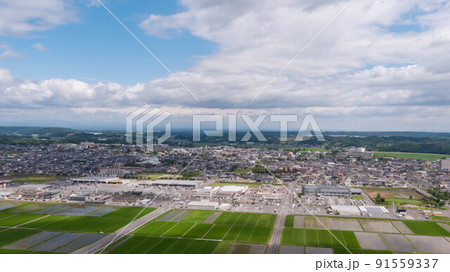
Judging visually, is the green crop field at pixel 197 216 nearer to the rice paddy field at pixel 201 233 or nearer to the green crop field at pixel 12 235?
the rice paddy field at pixel 201 233

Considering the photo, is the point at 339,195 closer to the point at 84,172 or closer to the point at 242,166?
the point at 242,166

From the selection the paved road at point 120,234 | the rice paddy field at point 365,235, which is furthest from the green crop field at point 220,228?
the rice paddy field at point 365,235

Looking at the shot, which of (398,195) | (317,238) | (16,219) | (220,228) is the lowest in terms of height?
(398,195)

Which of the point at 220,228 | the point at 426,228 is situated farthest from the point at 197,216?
the point at 426,228

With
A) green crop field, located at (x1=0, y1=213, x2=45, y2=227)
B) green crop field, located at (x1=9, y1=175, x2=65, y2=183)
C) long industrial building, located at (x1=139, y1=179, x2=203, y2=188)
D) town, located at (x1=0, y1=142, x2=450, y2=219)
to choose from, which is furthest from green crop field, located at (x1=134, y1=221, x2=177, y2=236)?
green crop field, located at (x1=9, y1=175, x2=65, y2=183)

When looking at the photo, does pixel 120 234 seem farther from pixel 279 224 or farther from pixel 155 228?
pixel 279 224

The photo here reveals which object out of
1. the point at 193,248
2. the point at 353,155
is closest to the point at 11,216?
the point at 193,248
